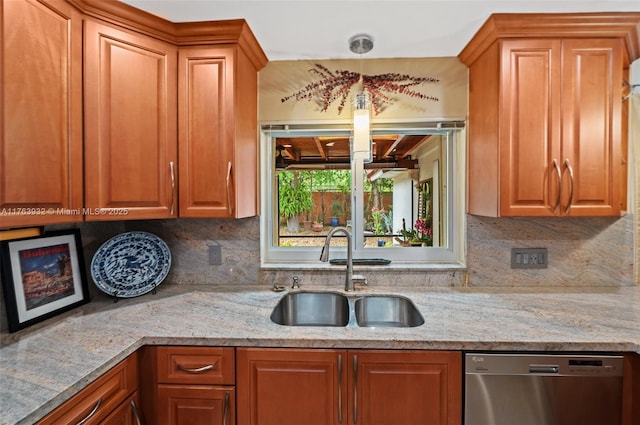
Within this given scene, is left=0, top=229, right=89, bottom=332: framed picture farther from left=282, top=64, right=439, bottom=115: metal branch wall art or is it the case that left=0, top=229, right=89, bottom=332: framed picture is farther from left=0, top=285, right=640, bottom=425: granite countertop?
left=282, top=64, right=439, bottom=115: metal branch wall art

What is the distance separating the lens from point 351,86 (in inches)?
72.9

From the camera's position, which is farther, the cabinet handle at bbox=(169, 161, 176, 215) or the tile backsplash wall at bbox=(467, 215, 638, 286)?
the tile backsplash wall at bbox=(467, 215, 638, 286)

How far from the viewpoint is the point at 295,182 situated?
2043 mm

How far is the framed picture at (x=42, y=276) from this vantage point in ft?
3.92

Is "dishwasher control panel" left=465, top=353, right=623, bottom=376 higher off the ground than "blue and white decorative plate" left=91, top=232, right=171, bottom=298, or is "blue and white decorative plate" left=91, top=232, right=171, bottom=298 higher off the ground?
"blue and white decorative plate" left=91, top=232, right=171, bottom=298

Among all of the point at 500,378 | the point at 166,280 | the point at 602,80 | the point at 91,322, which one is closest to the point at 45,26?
the point at 91,322

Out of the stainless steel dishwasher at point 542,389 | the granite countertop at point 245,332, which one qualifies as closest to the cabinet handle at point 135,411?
the granite countertop at point 245,332

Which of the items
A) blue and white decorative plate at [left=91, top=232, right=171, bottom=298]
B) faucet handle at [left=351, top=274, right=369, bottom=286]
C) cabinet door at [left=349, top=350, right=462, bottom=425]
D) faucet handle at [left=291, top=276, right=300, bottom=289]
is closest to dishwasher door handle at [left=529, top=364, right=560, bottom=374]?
cabinet door at [left=349, top=350, right=462, bottom=425]

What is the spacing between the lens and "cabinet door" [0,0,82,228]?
3.30ft

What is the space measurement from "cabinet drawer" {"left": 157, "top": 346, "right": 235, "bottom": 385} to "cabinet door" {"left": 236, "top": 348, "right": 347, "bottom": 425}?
5 centimetres

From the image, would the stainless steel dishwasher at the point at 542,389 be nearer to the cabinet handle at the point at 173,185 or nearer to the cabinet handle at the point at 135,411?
the cabinet handle at the point at 135,411

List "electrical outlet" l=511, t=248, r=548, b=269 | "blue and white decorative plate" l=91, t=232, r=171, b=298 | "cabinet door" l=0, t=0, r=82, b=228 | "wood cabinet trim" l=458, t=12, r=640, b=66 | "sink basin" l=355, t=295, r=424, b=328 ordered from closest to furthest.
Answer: "cabinet door" l=0, t=0, r=82, b=228
"wood cabinet trim" l=458, t=12, r=640, b=66
"blue and white decorative plate" l=91, t=232, r=171, b=298
"sink basin" l=355, t=295, r=424, b=328
"electrical outlet" l=511, t=248, r=548, b=269

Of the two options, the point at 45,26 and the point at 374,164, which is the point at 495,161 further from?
the point at 45,26

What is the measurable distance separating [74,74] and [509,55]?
77.3 inches
